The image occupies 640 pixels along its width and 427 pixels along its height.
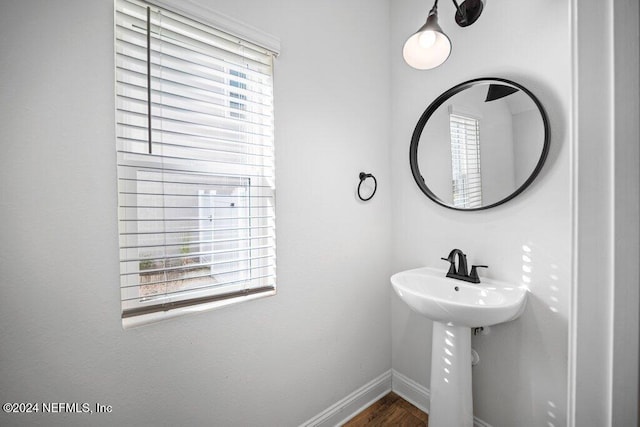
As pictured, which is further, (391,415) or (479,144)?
(391,415)

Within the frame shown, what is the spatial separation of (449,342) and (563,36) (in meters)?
1.46

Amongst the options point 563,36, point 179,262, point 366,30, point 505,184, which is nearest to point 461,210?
point 505,184

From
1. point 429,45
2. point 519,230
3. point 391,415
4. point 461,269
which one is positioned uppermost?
point 429,45

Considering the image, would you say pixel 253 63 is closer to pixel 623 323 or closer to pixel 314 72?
pixel 314 72

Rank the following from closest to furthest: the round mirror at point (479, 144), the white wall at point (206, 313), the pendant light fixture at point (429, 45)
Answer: the white wall at point (206, 313) < the pendant light fixture at point (429, 45) < the round mirror at point (479, 144)

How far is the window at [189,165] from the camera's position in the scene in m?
0.94

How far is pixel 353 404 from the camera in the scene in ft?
5.13

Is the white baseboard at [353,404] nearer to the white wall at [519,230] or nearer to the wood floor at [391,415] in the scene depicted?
the wood floor at [391,415]

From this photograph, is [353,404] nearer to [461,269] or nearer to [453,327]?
[453,327]

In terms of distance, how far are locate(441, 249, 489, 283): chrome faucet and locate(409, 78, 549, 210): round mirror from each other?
0.27 meters

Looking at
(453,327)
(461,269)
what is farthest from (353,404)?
(461,269)

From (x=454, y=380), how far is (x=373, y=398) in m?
0.67

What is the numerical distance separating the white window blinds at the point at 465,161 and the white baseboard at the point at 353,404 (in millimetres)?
1286

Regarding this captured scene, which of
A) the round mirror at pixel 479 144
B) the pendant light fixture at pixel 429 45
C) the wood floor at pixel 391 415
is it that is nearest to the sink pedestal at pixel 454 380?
the wood floor at pixel 391 415
